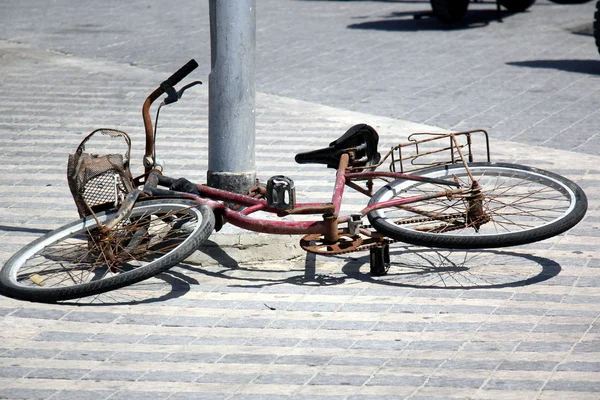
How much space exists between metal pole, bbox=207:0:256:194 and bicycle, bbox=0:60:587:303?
384 millimetres

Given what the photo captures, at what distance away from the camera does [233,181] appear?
6.28m

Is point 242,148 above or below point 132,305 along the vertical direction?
above

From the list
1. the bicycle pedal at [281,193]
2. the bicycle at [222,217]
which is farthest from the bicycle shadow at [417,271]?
the bicycle pedal at [281,193]

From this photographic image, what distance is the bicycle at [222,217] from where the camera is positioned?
17.3 ft

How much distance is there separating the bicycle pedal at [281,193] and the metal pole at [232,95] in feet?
2.85

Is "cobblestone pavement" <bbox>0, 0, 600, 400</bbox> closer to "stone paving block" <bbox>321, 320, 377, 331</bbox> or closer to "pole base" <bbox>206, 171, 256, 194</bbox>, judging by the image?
"stone paving block" <bbox>321, 320, 377, 331</bbox>


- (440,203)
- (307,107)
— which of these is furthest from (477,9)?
(440,203)

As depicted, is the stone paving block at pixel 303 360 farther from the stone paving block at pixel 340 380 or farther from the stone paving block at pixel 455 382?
the stone paving block at pixel 455 382

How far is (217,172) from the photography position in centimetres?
631

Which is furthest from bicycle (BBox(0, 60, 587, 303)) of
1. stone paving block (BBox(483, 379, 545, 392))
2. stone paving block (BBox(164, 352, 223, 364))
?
stone paving block (BBox(483, 379, 545, 392))

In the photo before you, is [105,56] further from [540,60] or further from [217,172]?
[217,172]

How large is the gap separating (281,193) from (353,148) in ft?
2.30

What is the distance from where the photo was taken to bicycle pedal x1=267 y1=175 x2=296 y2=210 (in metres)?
5.39

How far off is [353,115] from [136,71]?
11.1 ft
